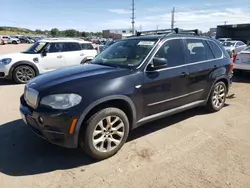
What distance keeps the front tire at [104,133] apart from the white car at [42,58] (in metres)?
6.30

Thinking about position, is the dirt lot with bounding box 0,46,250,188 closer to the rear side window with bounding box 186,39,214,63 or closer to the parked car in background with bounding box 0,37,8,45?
the rear side window with bounding box 186,39,214,63

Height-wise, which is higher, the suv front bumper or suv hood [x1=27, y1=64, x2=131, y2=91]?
suv hood [x1=27, y1=64, x2=131, y2=91]

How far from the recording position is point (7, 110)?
18.3ft

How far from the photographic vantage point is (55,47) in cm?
930

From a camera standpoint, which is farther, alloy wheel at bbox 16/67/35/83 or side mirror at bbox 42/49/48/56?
side mirror at bbox 42/49/48/56

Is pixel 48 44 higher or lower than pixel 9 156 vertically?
higher

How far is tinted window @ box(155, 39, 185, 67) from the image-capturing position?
13.6 feet

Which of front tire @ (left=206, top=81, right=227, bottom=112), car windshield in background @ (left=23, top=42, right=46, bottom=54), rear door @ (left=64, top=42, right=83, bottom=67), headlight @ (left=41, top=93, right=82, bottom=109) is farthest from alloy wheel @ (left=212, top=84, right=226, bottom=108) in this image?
car windshield in background @ (left=23, top=42, right=46, bottom=54)

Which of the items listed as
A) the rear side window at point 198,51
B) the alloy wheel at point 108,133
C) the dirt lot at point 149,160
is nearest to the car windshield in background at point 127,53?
the rear side window at point 198,51

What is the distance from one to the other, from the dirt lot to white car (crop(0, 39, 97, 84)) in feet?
14.0

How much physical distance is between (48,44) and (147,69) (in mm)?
6392

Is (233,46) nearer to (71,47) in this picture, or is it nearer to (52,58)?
(71,47)

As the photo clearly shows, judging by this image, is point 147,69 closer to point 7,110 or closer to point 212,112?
point 212,112

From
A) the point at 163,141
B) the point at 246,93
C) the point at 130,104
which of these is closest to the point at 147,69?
the point at 130,104
